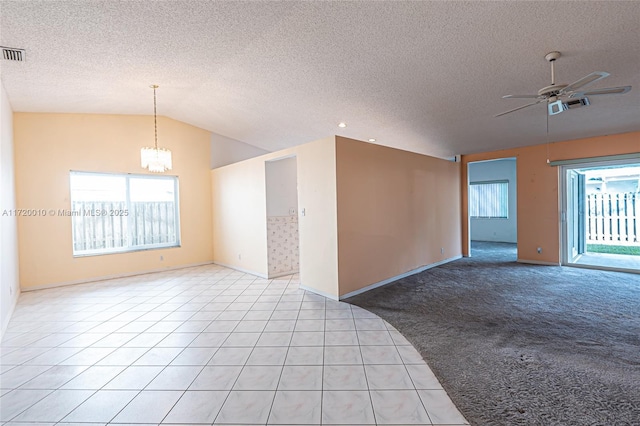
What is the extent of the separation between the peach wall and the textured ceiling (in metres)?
0.55

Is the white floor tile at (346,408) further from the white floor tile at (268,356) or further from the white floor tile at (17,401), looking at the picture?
the white floor tile at (17,401)

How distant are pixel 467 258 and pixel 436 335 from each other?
452cm

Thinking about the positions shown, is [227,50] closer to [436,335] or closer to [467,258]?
[436,335]

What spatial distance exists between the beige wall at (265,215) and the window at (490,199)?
6.87 m

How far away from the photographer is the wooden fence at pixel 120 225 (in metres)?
5.30

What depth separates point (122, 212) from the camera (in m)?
5.75

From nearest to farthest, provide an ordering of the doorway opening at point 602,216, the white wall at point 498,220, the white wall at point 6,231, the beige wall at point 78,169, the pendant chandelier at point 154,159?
the white wall at point 6,231 → the pendant chandelier at point 154,159 → the beige wall at point 78,169 → the doorway opening at point 602,216 → the white wall at point 498,220

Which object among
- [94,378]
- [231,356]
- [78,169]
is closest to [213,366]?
[231,356]

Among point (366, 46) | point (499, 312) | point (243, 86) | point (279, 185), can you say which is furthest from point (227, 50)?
point (499, 312)

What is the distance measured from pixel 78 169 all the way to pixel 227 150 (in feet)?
9.71

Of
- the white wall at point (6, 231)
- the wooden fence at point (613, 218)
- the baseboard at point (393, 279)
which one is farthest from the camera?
the wooden fence at point (613, 218)

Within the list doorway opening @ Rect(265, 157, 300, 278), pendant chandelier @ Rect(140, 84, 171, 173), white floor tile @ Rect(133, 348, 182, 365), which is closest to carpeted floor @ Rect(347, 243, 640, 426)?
doorway opening @ Rect(265, 157, 300, 278)

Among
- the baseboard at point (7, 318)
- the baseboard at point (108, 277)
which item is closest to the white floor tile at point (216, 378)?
the baseboard at point (7, 318)

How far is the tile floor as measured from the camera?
1792 millimetres
